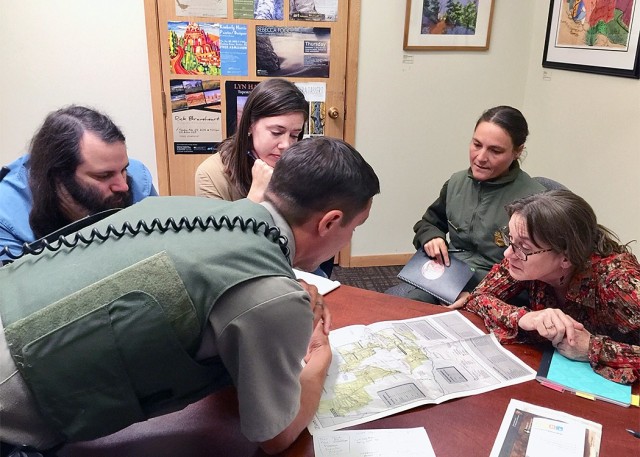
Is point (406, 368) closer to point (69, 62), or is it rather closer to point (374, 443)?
point (374, 443)

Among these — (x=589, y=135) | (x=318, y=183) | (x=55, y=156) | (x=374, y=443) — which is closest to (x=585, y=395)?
(x=374, y=443)

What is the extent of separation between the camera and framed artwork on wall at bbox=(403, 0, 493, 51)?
2.98 metres

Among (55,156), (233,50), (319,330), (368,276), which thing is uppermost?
(233,50)

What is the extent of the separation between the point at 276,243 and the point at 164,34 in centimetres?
235

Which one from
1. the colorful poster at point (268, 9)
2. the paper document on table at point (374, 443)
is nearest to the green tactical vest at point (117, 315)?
the paper document on table at point (374, 443)

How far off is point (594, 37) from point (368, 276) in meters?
1.81

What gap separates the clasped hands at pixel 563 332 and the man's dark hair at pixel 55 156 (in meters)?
1.29

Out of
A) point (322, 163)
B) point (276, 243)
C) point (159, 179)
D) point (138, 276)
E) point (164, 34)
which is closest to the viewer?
point (138, 276)

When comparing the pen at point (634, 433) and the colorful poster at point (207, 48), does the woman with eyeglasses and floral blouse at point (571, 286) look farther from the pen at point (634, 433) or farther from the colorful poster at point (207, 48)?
the colorful poster at point (207, 48)

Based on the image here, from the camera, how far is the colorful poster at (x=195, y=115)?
295 centimetres

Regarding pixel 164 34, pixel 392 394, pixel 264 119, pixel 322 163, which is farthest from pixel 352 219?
pixel 164 34

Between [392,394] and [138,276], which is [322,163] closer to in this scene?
[138,276]

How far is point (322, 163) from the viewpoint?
3.35ft

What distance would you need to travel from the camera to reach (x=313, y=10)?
291 cm
